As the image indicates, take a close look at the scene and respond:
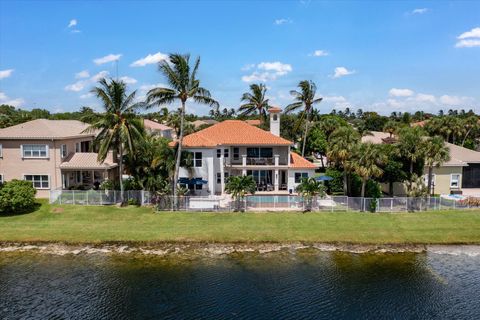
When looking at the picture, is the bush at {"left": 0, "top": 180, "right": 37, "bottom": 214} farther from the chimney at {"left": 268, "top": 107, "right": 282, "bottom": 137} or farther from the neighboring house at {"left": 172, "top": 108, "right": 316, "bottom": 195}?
the chimney at {"left": 268, "top": 107, "right": 282, "bottom": 137}

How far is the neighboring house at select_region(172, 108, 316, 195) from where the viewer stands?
39.4 metres

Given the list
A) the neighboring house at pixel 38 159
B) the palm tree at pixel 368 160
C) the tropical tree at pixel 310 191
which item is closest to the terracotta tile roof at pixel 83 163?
the neighboring house at pixel 38 159

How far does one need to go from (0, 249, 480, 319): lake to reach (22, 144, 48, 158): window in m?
13.8

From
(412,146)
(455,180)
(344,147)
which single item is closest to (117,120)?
(344,147)

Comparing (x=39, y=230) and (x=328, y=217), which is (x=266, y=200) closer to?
(x=328, y=217)

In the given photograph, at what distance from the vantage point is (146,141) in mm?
37219

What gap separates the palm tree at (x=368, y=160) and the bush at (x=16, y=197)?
29591 millimetres

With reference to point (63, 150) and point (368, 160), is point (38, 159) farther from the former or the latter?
point (368, 160)

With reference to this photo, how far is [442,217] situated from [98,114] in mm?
32529

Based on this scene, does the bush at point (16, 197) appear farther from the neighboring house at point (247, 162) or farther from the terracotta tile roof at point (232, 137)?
the terracotta tile roof at point (232, 137)

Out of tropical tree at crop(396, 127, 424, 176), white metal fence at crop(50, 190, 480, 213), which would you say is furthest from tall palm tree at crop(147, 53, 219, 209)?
tropical tree at crop(396, 127, 424, 176)

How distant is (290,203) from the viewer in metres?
34.9

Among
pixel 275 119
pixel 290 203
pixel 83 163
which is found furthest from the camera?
pixel 275 119

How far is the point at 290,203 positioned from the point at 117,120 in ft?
58.6
